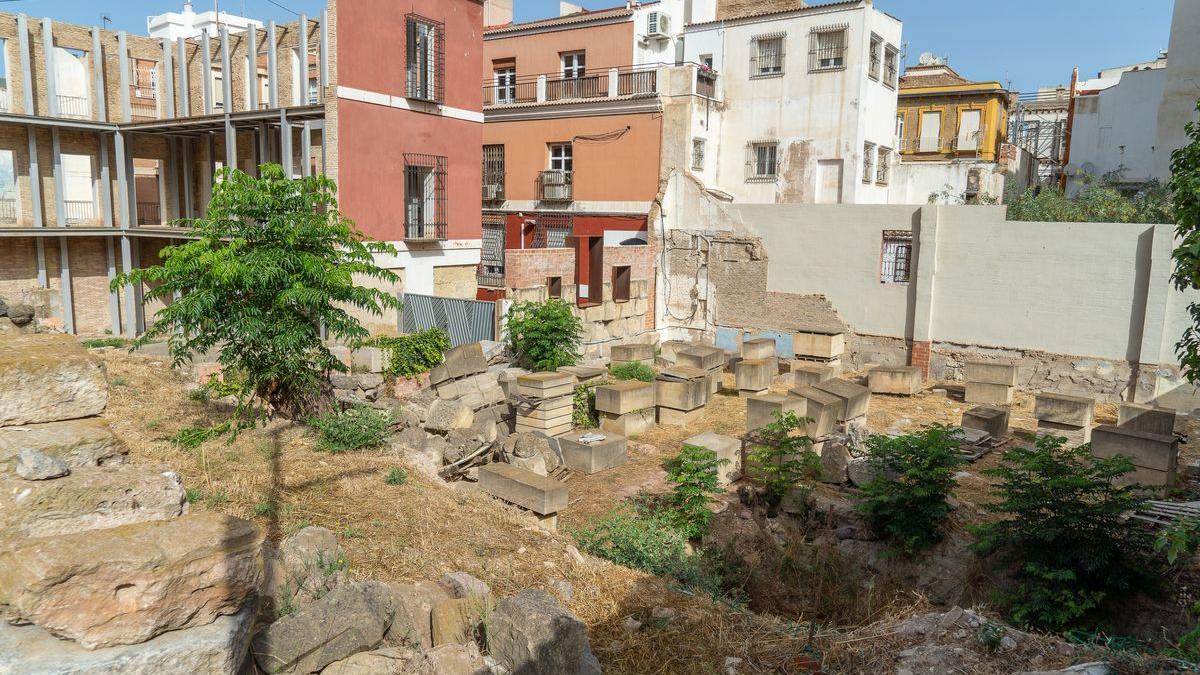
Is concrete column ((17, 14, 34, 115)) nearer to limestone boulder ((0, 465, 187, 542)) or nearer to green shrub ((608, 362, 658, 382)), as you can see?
green shrub ((608, 362, 658, 382))

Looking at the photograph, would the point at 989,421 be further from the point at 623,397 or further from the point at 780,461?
the point at 623,397

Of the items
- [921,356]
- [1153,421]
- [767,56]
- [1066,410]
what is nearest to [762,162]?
[767,56]

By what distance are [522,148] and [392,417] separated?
56.3ft

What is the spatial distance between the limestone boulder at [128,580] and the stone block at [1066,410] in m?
14.9

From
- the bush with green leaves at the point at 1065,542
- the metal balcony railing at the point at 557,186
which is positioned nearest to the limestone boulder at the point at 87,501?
the bush with green leaves at the point at 1065,542

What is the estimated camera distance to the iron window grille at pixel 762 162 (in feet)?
82.0

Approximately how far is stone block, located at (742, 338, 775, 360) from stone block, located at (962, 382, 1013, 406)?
435cm

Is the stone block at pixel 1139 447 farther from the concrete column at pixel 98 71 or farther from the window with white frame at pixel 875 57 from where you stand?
the concrete column at pixel 98 71

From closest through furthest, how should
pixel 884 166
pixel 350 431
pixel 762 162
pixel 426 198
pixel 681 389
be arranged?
1. pixel 350 431
2. pixel 681 389
3. pixel 426 198
4. pixel 762 162
5. pixel 884 166

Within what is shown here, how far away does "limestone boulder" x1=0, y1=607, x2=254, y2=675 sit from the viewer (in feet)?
8.36

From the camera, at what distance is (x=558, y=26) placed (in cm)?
2736

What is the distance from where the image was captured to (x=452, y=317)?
18.1m

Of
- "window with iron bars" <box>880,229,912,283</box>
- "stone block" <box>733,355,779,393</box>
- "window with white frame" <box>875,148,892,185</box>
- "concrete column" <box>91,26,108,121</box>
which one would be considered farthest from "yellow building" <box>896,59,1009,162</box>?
"concrete column" <box>91,26,108,121</box>

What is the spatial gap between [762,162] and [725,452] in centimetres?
1536
